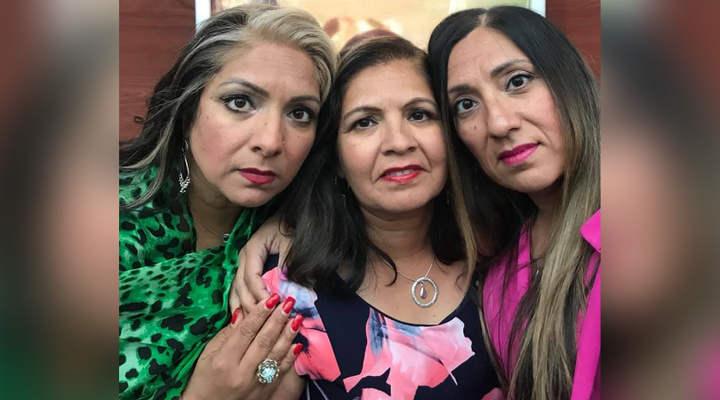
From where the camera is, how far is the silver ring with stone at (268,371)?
1.14m

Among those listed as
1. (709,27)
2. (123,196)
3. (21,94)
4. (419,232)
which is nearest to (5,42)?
(21,94)

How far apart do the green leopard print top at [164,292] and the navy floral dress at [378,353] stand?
0.15 m

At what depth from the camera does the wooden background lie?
1392 millimetres

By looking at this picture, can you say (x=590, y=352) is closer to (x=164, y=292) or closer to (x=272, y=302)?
(x=272, y=302)

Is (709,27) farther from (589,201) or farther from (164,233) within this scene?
(164,233)

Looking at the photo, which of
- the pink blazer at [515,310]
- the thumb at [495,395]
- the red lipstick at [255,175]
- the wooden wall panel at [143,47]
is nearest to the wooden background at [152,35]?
the wooden wall panel at [143,47]

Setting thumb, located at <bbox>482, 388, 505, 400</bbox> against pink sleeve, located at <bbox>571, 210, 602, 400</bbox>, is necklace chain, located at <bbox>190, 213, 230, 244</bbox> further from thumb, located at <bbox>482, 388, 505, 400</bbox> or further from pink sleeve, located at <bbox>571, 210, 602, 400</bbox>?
pink sleeve, located at <bbox>571, 210, 602, 400</bbox>

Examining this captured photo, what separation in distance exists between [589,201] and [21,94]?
102 cm

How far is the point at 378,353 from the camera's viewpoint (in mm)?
1198

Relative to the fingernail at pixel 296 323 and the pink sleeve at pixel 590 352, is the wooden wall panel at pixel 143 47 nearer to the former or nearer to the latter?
the fingernail at pixel 296 323

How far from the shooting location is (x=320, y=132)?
134cm

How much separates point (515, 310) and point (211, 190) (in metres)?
0.74

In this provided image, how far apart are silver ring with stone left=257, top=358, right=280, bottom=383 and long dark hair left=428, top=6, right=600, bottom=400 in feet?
1.59

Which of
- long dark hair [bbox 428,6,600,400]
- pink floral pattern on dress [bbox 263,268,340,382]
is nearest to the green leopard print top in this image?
pink floral pattern on dress [bbox 263,268,340,382]
